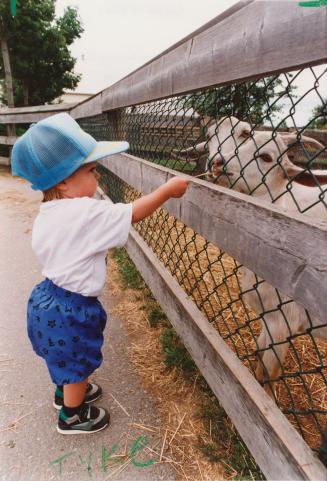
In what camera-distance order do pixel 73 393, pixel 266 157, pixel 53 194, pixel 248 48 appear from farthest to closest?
1. pixel 266 157
2. pixel 73 393
3. pixel 53 194
4. pixel 248 48

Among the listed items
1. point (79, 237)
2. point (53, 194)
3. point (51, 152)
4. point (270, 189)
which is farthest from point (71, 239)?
point (270, 189)

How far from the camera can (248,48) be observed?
3.66ft

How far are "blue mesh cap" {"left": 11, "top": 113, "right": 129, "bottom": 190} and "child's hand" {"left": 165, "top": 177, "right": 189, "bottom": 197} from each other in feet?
1.05

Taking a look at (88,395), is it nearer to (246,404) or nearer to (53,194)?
(246,404)

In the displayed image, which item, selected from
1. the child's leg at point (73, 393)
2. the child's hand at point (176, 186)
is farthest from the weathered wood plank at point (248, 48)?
the child's leg at point (73, 393)

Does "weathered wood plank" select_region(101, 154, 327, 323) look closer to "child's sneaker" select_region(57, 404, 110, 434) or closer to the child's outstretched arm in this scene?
the child's outstretched arm

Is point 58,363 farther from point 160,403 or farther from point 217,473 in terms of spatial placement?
point 217,473

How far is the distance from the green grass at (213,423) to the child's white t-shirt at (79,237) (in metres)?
0.90

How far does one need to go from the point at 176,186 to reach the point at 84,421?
126 centimetres

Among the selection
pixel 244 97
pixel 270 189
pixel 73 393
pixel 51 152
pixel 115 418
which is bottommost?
pixel 115 418

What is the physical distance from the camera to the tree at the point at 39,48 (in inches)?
456

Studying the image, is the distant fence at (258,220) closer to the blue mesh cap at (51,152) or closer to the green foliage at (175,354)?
the green foliage at (175,354)

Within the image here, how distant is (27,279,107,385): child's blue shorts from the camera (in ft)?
5.36

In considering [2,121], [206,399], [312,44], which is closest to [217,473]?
[206,399]
